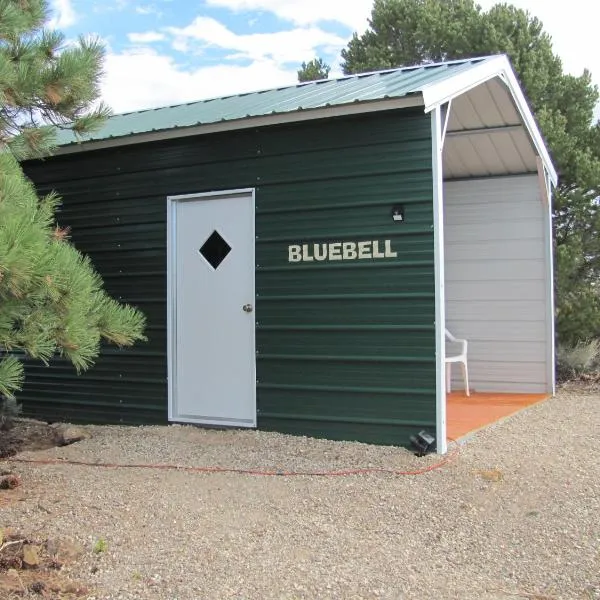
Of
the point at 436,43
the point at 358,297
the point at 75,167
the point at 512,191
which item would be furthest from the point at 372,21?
the point at 358,297

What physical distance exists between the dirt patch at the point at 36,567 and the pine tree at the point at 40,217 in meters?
0.74

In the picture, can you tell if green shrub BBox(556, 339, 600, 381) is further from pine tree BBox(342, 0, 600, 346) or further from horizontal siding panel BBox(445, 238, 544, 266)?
horizontal siding panel BBox(445, 238, 544, 266)

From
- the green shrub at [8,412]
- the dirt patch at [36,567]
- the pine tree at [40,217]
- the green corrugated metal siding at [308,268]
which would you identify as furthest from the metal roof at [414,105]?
the dirt patch at [36,567]

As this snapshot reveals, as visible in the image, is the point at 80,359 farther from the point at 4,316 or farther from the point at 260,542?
the point at 260,542

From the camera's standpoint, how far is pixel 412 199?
5375mm

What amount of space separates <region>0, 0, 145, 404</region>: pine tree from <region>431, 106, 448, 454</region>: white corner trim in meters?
2.17

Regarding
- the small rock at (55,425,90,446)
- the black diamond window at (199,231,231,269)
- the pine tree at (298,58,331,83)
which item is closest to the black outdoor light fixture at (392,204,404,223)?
the black diamond window at (199,231,231,269)

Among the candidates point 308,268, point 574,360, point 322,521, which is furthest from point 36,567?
point 574,360

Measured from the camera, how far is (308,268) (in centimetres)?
573

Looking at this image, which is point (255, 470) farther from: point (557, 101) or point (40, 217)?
point (557, 101)

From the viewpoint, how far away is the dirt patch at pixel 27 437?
5898mm

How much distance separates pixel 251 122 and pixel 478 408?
3.54 m

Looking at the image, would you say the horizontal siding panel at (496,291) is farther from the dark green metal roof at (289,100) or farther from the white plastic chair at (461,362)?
the dark green metal roof at (289,100)

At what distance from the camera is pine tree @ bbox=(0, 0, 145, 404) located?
10.6 feet
